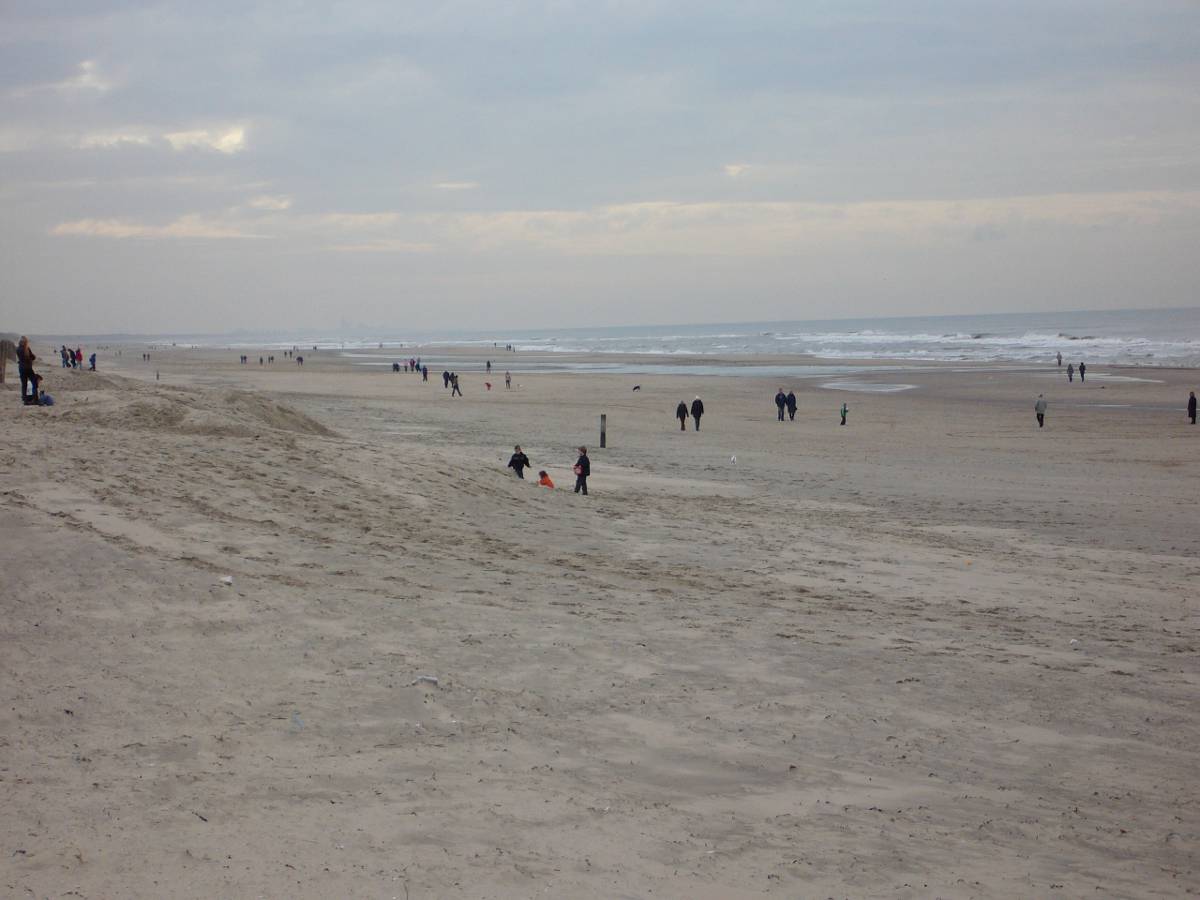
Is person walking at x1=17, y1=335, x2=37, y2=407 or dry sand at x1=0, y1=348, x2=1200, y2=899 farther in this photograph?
person walking at x1=17, y1=335, x2=37, y2=407

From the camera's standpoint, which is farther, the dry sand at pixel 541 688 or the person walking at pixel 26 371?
the person walking at pixel 26 371

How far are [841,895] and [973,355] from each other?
95.0 meters

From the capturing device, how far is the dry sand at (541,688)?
17.6ft

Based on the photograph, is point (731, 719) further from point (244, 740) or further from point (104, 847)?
point (104, 847)

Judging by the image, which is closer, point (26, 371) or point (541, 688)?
point (541, 688)

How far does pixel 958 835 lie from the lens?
583cm

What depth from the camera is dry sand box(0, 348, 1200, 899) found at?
5352 millimetres

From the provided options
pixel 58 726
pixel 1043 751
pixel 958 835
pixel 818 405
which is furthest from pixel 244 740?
pixel 818 405

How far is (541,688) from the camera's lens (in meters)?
7.71

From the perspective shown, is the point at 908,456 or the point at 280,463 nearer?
the point at 280,463

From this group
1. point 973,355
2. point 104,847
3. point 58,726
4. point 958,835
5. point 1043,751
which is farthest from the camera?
point 973,355

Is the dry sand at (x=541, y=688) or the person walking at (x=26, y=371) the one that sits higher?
the person walking at (x=26, y=371)

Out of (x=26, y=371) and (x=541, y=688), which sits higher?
(x=26, y=371)

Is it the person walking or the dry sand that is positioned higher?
the person walking
